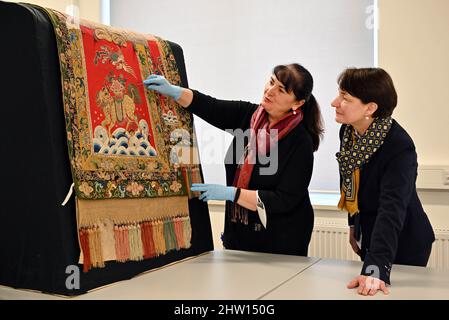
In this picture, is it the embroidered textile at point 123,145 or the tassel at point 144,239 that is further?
the tassel at point 144,239

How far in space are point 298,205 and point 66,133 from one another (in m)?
0.89

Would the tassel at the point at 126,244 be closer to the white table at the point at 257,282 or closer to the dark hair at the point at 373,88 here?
the white table at the point at 257,282

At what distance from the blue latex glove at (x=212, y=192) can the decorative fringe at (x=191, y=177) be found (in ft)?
0.05

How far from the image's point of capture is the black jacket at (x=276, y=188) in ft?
5.01

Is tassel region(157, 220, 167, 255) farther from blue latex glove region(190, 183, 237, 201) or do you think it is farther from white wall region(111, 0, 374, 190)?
white wall region(111, 0, 374, 190)

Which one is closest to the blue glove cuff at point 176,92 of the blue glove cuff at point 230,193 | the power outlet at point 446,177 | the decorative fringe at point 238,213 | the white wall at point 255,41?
the blue glove cuff at point 230,193

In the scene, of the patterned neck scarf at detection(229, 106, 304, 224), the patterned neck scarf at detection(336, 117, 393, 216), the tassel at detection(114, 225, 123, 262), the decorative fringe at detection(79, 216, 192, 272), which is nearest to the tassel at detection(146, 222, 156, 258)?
the decorative fringe at detection(79, 216, 192, 272)

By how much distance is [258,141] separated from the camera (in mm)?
1610

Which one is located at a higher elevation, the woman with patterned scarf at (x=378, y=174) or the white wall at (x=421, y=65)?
the white wall at (x=421, y=65)

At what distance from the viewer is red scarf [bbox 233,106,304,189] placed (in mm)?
1596

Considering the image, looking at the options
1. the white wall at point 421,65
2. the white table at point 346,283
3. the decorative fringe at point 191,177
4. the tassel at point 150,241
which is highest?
the white wall at point 421,65

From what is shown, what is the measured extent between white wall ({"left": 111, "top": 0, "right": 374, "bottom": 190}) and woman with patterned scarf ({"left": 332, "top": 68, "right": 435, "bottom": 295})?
1314 millimetres

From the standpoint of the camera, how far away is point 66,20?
3.60ft

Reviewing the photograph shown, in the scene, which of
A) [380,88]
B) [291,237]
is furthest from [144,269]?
[380,88]
